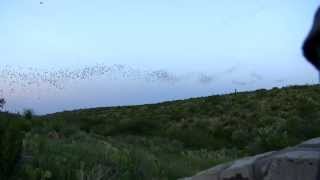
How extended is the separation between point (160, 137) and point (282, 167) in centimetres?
2262

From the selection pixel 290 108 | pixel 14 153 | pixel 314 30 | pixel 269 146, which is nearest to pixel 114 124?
pixel 290 108

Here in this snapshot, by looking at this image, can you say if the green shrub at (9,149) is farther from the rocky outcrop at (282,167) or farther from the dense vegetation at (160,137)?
the rocky outcrop at (282,167)

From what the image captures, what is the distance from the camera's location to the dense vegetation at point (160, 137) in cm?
902

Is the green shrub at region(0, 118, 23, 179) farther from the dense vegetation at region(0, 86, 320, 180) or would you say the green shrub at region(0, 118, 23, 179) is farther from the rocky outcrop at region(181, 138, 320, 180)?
the rocky outcrop at region(181, 138, 320, 180)

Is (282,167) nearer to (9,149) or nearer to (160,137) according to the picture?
(9,149)

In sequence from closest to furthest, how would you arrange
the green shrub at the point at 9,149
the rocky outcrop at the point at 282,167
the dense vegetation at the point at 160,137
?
the rocky outcrop at the point at 282,167
the green shrub at the point at 9,149
the dense vegetation at the point at 160,137

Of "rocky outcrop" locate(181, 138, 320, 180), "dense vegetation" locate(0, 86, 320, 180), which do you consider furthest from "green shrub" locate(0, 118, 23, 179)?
"rocky outcrop" locate(181, 138, 320, 180)

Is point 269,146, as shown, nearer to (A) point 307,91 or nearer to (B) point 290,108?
(B) point 290,108

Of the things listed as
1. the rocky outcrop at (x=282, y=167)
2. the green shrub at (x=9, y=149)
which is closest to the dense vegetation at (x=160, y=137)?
the green shrub at (x=9, y=149)

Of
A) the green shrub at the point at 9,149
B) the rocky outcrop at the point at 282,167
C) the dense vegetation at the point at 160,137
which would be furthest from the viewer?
the dense vegetation at the point at 160,137

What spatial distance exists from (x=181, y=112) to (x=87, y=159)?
29660 mm

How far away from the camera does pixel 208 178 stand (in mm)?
5895

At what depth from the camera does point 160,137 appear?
1083 inches

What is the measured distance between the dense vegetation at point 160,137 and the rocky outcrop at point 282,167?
3618 millimetres
